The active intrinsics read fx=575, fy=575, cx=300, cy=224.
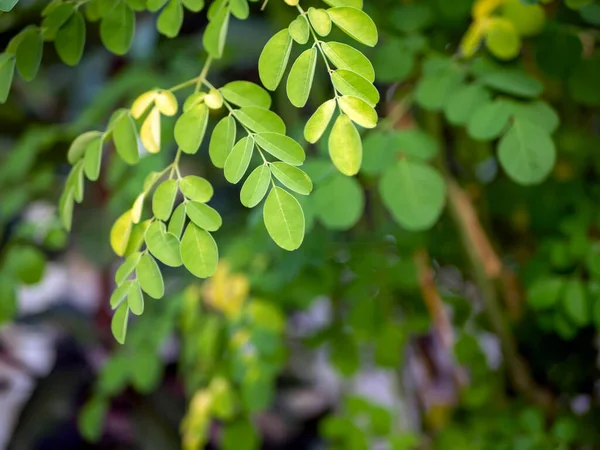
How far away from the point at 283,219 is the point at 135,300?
0.10 m

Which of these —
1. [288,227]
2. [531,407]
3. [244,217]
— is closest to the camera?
[288,227]

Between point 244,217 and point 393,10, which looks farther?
point 244,217

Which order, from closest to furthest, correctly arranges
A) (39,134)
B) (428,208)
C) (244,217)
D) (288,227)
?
(288,227) < (428,208) < (39,134) < (244,217)

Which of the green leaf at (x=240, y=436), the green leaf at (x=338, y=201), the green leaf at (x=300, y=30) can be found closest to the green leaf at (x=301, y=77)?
the green leaf at (x=300, y=30)

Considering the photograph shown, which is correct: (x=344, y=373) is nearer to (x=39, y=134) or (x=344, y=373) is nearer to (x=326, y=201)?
(x=326, y=201)

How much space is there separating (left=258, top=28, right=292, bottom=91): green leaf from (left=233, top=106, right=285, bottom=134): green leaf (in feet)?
0.08

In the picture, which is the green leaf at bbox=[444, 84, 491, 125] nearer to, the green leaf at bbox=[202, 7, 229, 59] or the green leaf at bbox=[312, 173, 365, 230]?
the green leaf at bbox=[312, 173, 365, 230]

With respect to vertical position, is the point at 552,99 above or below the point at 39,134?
below

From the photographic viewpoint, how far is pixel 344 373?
0.78 m

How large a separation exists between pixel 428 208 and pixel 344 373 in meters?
0.33

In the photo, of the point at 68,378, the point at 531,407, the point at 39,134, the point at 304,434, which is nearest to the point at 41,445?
the point at 68,378

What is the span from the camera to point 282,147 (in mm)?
330

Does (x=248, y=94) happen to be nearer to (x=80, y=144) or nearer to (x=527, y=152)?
(x=80, y=144)

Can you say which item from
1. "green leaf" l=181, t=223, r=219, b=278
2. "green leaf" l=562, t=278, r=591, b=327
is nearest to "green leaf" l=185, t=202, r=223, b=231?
"green leaf" l=181, t=223, r=219, b=278
